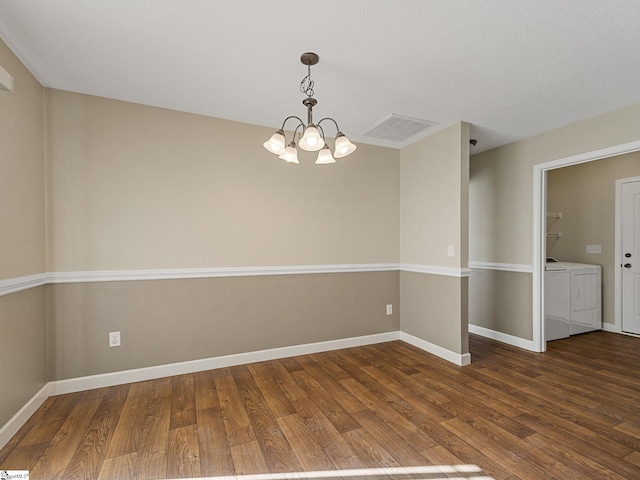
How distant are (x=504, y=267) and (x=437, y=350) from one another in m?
1.38

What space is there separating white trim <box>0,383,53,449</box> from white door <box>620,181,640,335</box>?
634cm

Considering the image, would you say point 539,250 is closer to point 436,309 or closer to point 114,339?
point 436,309

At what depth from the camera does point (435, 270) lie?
3.41 m

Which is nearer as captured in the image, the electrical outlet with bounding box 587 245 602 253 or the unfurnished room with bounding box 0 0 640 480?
the unfurnished room with bounding box 0 0 640 480

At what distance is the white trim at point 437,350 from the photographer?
3.09 metres

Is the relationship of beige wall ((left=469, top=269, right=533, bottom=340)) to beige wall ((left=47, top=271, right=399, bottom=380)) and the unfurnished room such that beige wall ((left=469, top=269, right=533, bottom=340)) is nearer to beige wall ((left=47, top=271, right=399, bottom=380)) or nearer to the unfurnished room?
the unfurnished room

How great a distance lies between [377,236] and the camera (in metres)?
3.81

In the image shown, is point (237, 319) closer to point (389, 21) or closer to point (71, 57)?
point (71, 57)

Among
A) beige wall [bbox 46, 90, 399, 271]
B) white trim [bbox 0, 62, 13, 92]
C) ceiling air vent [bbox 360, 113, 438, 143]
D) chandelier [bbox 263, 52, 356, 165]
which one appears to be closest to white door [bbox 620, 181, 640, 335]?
ceiling air vent [bbox 360, 113, 438, 143]

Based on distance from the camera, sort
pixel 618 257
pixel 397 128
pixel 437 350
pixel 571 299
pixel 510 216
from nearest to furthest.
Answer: pixel 397 128, pixel 437 350, pixel 510 216, pixel 571 299, pixel 618 257

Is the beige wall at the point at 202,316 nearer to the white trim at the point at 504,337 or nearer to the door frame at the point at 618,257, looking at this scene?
the white trim at the point at 504,337

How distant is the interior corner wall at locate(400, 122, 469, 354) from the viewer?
10.3ft

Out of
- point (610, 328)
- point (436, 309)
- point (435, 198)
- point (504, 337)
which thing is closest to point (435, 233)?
point (435, 198)

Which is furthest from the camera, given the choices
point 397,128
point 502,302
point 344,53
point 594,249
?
point 594,249
